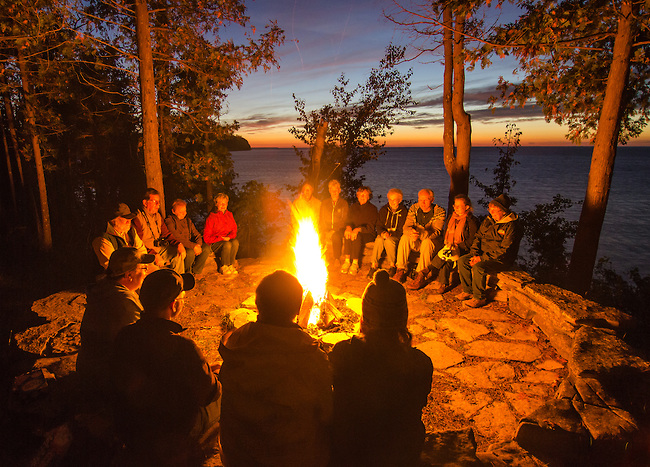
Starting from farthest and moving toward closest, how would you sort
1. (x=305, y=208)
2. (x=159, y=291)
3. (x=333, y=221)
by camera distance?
(x=333, y=221), (x=305, y=208), (x=159, y=291)

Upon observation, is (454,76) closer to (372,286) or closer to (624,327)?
(624,327)

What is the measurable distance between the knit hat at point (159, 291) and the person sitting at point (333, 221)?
5197mm

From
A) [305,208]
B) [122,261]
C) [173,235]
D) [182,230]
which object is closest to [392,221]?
[305,208]

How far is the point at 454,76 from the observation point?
7.71 m

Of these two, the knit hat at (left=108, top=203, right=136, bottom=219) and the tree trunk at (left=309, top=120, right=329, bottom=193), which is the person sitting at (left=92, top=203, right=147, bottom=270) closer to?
the knit hat at (left=108, top=203, right=136, bottom=219)

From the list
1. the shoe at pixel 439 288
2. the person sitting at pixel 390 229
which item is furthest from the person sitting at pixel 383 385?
the person sitting at pixel 390 229

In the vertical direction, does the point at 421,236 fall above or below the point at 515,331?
above

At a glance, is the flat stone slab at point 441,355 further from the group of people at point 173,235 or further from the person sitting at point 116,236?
the person sitting at point 116,236

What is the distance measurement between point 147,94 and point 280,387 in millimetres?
7157

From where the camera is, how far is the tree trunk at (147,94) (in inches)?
281

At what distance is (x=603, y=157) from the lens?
5609 mm

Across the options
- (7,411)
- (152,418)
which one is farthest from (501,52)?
(7,411)

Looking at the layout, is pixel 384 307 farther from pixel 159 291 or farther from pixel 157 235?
→ pixel 157 235

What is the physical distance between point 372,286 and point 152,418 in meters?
1.52
